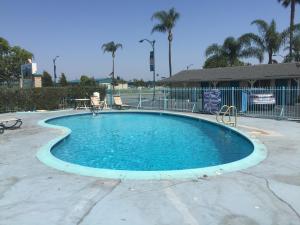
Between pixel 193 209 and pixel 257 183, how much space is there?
177cm

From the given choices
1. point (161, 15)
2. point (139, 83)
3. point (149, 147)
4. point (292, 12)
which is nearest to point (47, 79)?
point (161, 15)

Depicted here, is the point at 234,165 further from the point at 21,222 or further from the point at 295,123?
the point at 295,123

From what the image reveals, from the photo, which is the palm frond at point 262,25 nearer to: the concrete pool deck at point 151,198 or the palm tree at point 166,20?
the palm tree at point 166,20

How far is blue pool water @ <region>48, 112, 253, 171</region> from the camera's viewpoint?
388 inches

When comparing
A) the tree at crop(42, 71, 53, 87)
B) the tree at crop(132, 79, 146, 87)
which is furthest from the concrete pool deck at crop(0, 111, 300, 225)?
the tree at crop(132, 79, 146, 87)

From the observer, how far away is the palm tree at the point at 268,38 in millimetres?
34250

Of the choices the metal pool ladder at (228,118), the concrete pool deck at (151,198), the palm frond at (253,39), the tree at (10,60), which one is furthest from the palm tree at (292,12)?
the tree at (10,60)

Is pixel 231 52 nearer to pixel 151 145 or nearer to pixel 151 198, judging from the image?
pixel 151 145

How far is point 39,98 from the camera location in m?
23.5

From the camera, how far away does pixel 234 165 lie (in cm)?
750

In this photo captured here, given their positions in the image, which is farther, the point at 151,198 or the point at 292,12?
the point at 292,12

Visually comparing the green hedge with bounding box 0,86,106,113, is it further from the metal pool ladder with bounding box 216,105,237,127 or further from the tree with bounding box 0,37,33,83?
the tree with bounding box 0,37,33,83

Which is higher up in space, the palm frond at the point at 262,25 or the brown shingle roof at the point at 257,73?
the palm frond at the point at 262,25

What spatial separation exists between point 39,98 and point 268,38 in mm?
23244
